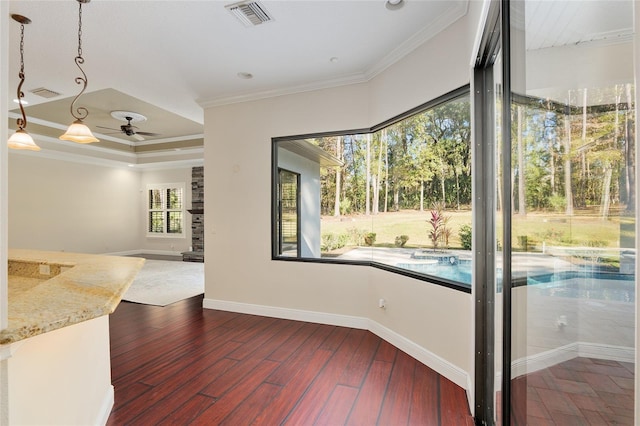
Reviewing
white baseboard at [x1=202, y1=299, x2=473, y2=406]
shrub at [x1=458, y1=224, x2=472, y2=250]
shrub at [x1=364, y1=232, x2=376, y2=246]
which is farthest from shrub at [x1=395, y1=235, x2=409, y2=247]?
white baseboard at [x1=202, y1=299, x2=473, y2=406]

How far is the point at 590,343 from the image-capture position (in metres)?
0.67

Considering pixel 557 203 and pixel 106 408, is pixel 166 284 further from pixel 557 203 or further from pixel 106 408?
pixel 557 203

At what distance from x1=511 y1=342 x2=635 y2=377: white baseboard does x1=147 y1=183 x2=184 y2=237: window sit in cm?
974

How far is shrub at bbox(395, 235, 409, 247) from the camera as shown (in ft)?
10.2

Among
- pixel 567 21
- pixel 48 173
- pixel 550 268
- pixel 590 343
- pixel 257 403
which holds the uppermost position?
pixel 48 173

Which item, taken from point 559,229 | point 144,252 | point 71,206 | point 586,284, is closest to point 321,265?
point 559,229

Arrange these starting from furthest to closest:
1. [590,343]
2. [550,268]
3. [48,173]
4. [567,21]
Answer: [48,173], [550,268], [567,21], [590,343]

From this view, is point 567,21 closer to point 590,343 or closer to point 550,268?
point 550,268

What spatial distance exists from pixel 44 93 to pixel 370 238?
473cm

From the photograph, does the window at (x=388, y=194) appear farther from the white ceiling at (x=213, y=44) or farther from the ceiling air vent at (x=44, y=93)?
the ceiling air vent at (x=44, y=93)

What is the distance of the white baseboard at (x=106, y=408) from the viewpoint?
187cm

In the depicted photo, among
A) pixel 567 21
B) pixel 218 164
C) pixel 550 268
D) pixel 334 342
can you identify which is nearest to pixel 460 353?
pixel 334 342

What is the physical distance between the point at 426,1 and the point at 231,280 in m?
3.81

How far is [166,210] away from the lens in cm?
976
